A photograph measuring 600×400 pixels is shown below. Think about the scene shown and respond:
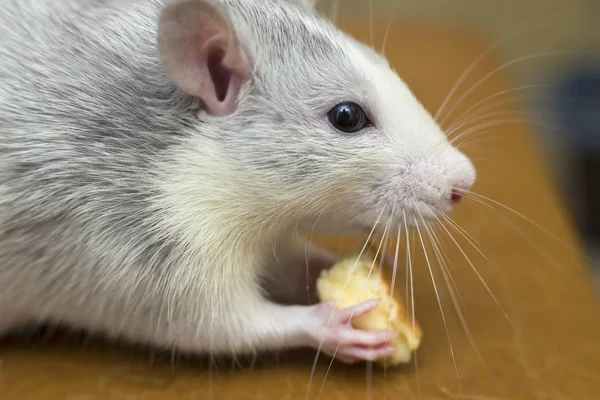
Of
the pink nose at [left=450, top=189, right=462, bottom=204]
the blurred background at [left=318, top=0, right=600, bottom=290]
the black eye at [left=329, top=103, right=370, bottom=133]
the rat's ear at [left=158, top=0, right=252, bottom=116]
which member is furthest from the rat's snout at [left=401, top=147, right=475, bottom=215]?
the blurred background at [left=318, top=0, right=600, bottom=290]

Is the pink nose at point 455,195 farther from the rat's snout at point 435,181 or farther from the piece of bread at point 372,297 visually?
the piece of bread at point 372,297

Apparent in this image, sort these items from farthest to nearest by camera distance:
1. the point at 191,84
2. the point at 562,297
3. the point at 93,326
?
the point at 562,297 < the point at 93,326 < the point at 191,84

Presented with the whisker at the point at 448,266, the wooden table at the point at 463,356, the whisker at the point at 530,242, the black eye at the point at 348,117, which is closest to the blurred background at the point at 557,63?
the whisker at the point at 530,242

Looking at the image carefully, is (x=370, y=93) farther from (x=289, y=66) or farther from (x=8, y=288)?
(x=8, y=288)

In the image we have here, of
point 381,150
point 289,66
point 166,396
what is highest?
point 289,66

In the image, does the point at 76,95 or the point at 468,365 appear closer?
the point at 76,95

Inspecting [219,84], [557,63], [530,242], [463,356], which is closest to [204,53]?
[219,84]

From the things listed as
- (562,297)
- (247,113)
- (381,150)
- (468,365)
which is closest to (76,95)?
(247,113)
